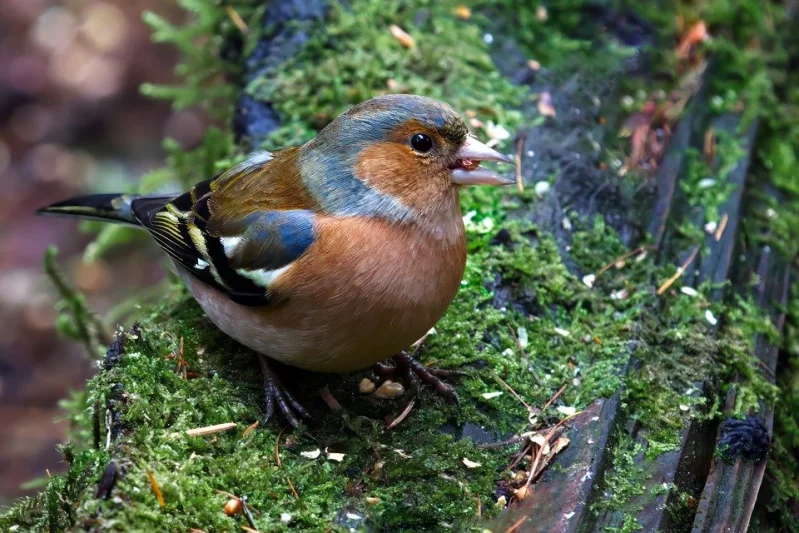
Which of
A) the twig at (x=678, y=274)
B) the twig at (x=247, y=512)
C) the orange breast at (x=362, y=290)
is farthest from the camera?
the twig at (x=678, y=274)

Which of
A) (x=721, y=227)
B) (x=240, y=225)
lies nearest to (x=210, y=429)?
(x=240, y=225)

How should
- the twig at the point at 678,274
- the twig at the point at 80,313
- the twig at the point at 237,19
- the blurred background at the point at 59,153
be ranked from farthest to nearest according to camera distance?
the blurred background at the point at 59,153 → the twig at the point at 237,19 → the twig at the point at 80,313 → the twig at the point at 678,274

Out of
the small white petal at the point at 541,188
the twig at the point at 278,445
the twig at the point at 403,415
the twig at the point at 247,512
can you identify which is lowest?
the twig at the point at 247,512

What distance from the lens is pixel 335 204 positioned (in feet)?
12.2

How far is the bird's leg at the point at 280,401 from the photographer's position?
379 centimetres

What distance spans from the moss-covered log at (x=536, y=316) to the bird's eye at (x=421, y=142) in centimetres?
105

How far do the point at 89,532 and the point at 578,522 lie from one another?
1862 mm

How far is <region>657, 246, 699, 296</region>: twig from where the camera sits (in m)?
4.58

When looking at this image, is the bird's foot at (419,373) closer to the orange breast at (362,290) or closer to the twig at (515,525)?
the orange breast at (362,290)

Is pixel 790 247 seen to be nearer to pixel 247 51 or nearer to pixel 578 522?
pixel 578 522

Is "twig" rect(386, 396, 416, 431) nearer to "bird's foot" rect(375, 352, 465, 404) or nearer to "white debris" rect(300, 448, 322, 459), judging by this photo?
"bird's foot" rect(375, 352, 465, 404)

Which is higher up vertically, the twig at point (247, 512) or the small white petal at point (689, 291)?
the small white petal at point (689, 291)

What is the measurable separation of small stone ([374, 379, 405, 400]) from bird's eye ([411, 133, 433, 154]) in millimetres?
1180

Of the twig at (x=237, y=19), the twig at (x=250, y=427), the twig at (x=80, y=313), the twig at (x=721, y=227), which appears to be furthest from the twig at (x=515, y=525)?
the twig at (x=237, y=19)
